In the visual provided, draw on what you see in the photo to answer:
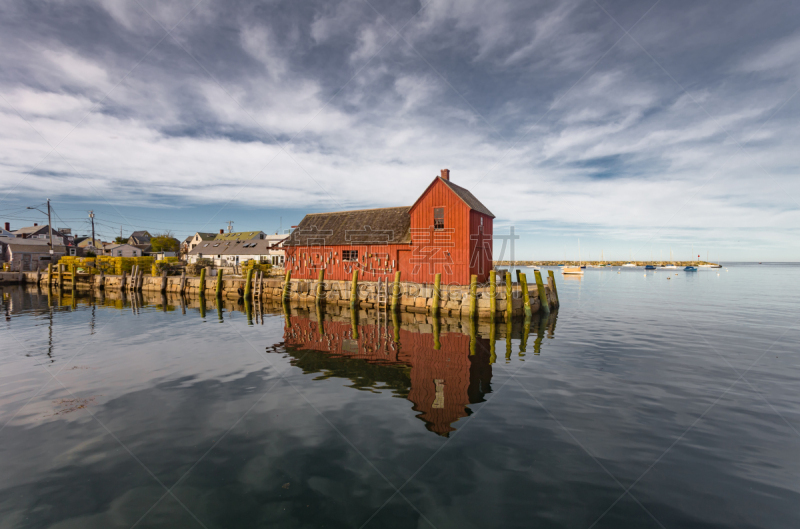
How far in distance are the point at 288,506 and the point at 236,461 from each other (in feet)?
5.46

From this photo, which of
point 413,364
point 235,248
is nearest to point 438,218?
point 413,364

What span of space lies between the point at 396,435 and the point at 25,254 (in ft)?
251

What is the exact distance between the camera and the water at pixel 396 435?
504 centimetres

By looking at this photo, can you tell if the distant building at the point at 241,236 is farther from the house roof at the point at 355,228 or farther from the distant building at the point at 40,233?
the house roof at the point at 355,228

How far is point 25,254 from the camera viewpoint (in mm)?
54750

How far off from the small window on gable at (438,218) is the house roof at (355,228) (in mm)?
2475

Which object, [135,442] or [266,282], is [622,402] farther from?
[266,282]

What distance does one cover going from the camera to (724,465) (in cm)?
612

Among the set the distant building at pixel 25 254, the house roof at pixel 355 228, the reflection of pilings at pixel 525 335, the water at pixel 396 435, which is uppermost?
the house roof at pixel 355 228

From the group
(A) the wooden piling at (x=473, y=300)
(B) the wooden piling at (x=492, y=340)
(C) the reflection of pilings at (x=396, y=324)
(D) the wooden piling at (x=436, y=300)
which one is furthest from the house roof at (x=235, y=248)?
(B) the wooden piling at (x=492, y=340)

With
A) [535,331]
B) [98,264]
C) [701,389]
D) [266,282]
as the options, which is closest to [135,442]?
[701,389]

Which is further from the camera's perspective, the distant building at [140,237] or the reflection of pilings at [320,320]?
the distant building at [140,237]

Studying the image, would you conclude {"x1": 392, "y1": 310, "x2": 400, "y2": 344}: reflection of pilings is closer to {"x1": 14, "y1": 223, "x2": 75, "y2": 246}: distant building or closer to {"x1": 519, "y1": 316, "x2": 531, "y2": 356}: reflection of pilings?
{"x1": 519, "y1": 316, "x2": 531, "y2": 356}: reflection of pilings

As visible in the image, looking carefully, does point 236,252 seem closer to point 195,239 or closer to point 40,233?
point 195,239
